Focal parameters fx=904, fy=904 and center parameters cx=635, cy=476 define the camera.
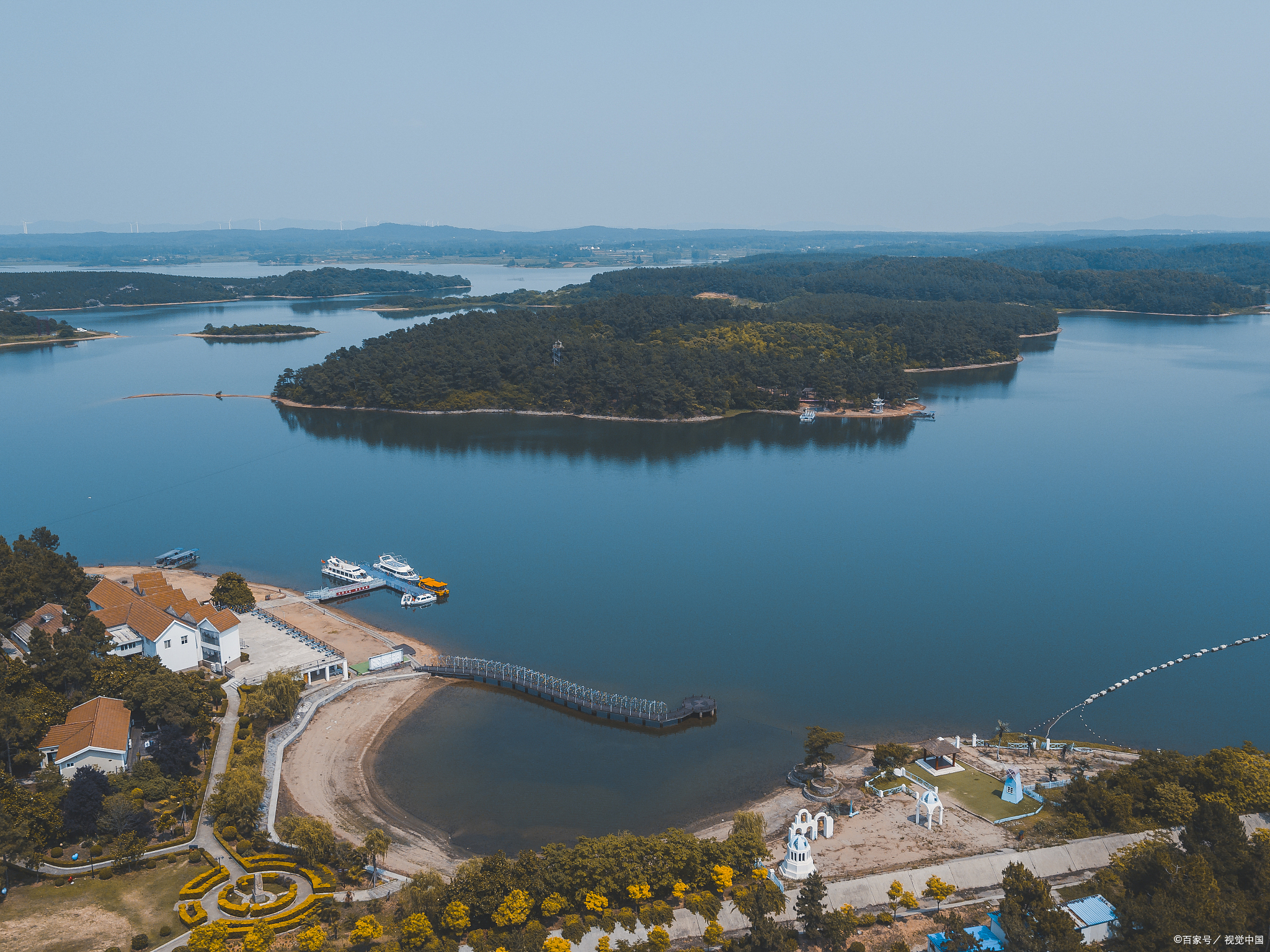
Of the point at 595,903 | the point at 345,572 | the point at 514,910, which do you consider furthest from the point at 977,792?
the point at 345,572

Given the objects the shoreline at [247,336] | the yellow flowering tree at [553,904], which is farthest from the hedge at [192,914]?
the shoreline at [247,336]

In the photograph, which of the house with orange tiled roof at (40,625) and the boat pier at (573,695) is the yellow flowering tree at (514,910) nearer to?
the boat pier at (573,695)

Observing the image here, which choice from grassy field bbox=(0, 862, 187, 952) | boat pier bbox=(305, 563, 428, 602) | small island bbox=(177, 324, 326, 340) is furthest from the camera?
small island bbox=(177, 324, 326, 340)

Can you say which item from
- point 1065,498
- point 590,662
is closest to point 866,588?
point 590,662

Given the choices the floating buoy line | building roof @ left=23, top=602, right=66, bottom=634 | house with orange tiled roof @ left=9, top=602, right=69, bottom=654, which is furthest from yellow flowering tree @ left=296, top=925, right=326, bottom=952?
the floating buoy line

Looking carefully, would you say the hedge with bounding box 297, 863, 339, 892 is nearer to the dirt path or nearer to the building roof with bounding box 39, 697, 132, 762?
the dirt path

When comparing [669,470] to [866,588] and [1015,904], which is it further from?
[1015,904]
